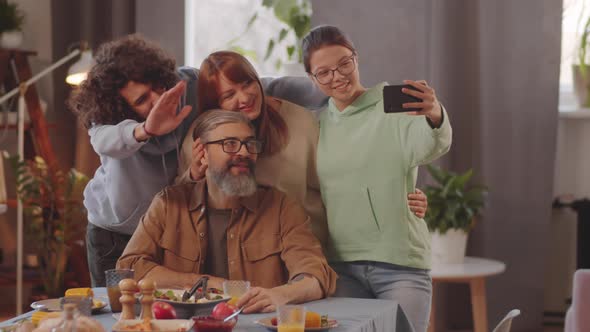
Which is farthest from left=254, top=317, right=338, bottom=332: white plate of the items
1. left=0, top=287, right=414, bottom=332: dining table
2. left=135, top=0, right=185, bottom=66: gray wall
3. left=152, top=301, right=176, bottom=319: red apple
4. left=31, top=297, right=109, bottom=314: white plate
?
left=135, top=0, right=185, bottom=66: gray wall

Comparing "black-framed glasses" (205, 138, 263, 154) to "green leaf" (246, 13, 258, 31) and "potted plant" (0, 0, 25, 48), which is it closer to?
"green leaf" (246, 13, 258, 31)

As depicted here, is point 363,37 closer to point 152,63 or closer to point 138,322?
point 152,63

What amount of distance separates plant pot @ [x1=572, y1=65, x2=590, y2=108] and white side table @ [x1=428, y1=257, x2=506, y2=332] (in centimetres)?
90

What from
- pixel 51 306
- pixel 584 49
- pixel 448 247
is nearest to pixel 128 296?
pixel 51 306

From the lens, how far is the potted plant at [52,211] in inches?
173

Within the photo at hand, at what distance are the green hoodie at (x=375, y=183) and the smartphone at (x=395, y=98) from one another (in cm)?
13

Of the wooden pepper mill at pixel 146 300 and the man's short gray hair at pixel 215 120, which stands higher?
the man's short gray hair at pixel 215 120

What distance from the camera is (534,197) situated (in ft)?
13.7

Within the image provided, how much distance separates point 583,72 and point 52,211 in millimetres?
2651

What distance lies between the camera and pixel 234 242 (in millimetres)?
2678

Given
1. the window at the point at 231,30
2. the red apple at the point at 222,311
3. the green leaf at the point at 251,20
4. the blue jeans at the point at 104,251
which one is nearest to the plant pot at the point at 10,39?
the window at the point at 231,30

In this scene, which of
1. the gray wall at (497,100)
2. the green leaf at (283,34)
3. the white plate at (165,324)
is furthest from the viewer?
the green leaf at (283,34)

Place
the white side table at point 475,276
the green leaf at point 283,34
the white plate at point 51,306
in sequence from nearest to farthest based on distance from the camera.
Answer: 1. the white plate at point 51,306
2. the white side table at point 475,276
3. the green leaf at point 283,34

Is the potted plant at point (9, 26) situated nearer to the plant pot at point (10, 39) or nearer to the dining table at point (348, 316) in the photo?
the plant pot at point (10, 39)
